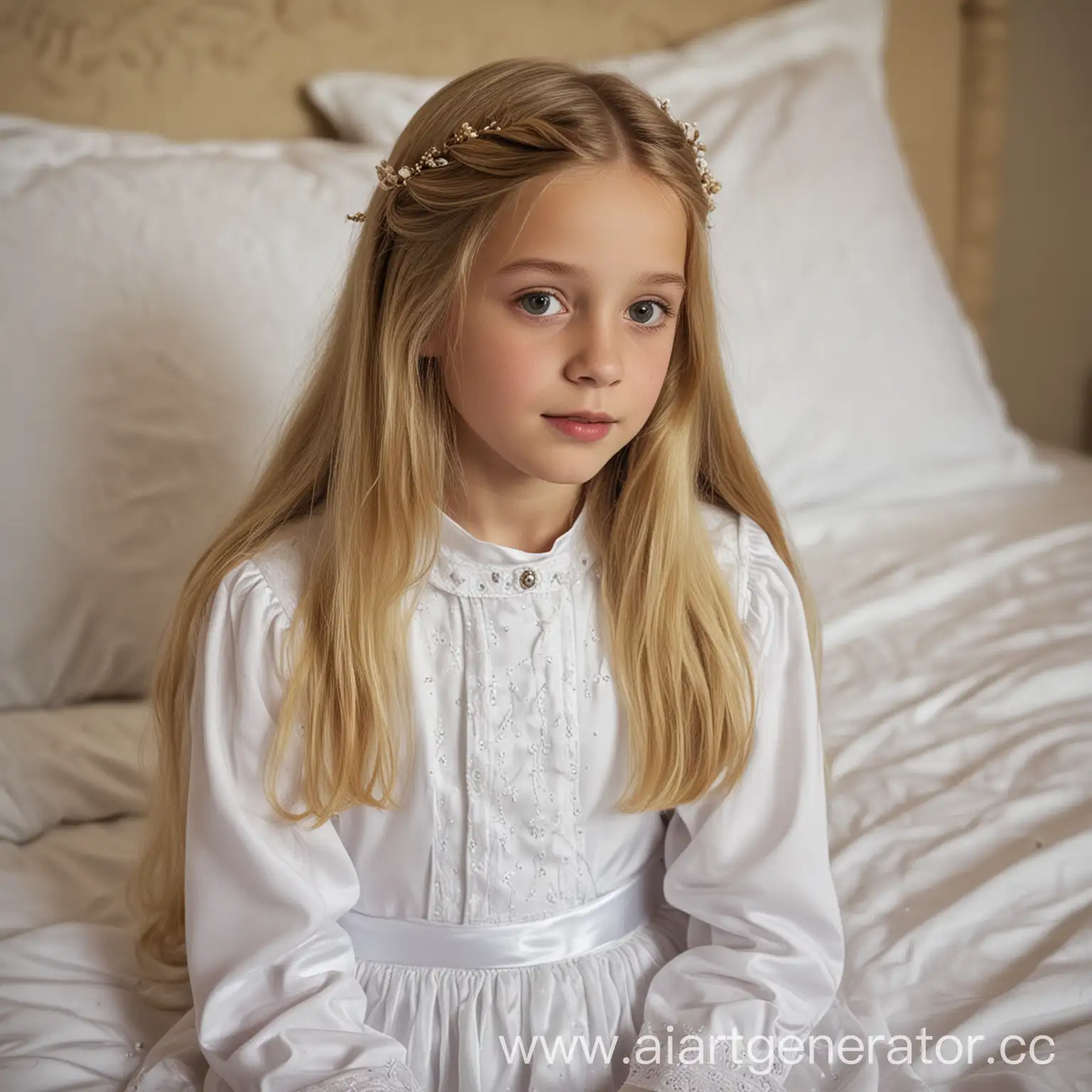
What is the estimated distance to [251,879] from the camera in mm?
893

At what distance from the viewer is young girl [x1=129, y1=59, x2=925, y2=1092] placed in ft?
2.83

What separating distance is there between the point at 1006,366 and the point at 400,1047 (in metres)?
2.12

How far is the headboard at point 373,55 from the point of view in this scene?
60.1 inches

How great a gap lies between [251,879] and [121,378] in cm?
62

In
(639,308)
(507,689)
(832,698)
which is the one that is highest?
(639,308)

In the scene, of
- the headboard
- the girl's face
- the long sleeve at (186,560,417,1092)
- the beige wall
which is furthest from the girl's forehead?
the beige wall

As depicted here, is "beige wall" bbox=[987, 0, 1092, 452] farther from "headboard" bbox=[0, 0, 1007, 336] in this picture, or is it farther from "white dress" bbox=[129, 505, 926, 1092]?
"white dress" bbox=[129, 505, 926, 1092]

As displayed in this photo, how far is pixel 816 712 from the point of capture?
997mm

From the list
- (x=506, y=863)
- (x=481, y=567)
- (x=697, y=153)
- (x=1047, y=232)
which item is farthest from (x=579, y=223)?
(x=1047, y=232)

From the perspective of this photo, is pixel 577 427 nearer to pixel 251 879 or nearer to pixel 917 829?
pixel 251 879

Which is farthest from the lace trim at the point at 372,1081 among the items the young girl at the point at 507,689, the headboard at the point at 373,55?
the headboard at the point at 373,55

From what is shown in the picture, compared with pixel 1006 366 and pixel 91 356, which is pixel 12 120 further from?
pixel 1006 366

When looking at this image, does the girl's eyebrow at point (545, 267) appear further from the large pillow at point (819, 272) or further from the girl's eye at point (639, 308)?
the large pillow at point (819, 272)

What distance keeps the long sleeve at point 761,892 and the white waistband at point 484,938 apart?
61 mm
